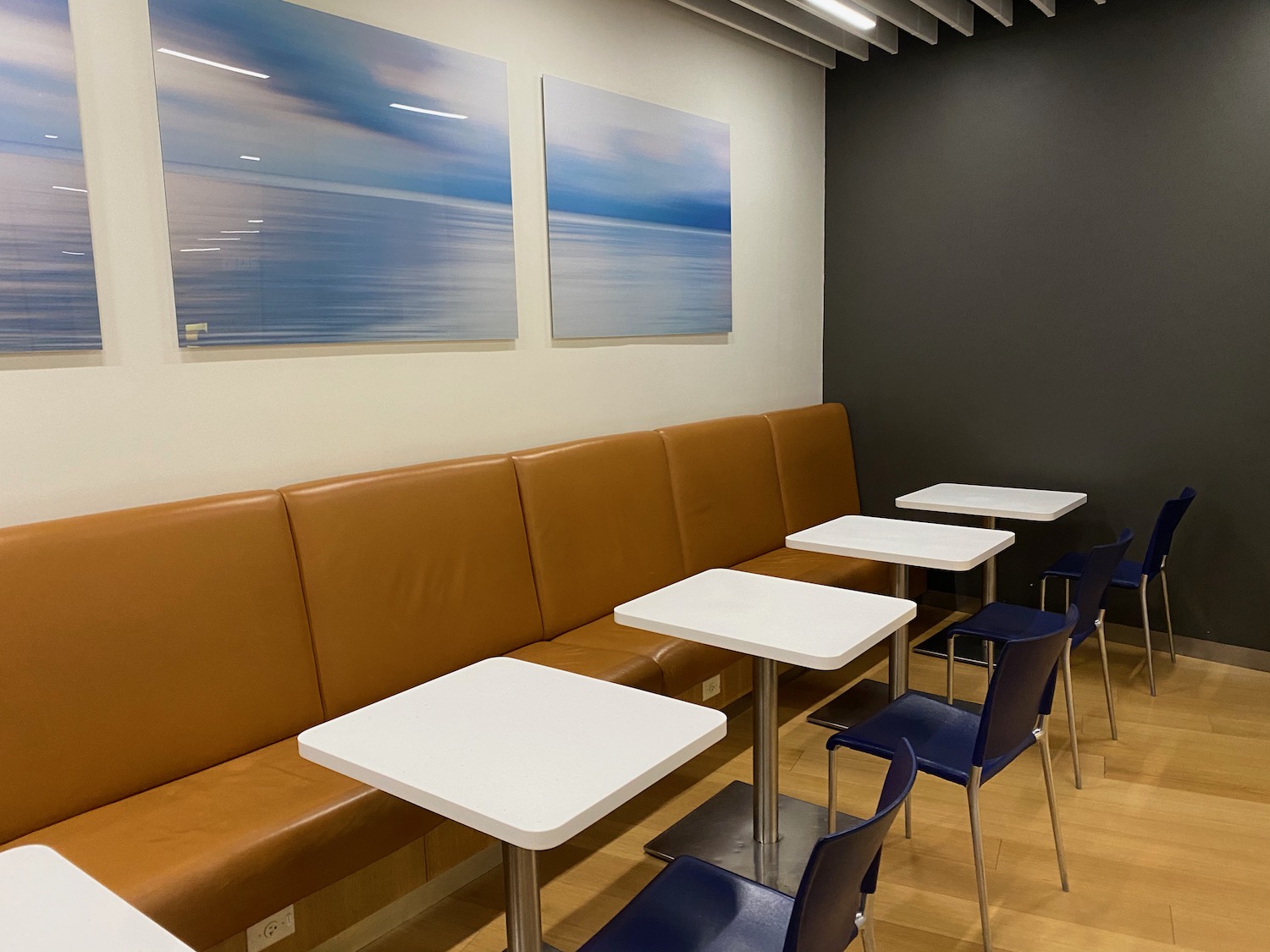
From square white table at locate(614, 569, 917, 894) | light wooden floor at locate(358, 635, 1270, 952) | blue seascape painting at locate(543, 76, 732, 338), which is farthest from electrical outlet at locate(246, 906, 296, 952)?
blue seascape painting at locate(543, 76, 732, 338)

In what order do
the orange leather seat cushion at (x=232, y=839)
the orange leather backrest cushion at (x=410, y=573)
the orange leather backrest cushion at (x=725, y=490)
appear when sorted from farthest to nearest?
the orange leather backrest cushion at (x=725, y=490), the orange leather backrest cushion at (x=410, y=573), the orange leather seat cushion at (x=232, y=839)

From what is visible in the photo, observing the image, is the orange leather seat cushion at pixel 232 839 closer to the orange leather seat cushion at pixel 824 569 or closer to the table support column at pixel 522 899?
the table support column at pixel 522 899

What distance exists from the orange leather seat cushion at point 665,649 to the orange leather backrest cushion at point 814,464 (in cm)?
138

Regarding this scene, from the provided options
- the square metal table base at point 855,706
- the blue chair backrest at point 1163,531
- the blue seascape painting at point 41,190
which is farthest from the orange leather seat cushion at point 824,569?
the blue seascape painting at point 41,190

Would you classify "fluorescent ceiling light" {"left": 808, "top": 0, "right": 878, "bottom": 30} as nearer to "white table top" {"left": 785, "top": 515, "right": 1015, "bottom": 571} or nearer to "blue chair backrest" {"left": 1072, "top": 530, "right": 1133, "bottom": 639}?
"white table top" {"left": 785, "top": 515, "right": 1015, "bottom": 571}

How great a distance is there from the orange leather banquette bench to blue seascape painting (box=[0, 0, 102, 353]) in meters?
0.48

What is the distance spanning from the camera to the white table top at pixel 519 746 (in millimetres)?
1479

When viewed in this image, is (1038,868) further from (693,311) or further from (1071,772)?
(693,311)

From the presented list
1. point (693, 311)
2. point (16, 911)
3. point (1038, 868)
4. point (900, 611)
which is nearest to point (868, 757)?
point (1038, 868)

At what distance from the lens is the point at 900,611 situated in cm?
237

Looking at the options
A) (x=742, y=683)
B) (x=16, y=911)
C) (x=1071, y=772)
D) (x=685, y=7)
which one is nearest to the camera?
(x=16, y=911)

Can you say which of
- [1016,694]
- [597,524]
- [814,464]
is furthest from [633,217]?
[1016,694]

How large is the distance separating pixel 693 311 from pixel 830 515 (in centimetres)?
130

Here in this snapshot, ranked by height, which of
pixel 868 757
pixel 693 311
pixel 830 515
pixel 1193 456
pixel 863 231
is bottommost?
pixel 868 757
